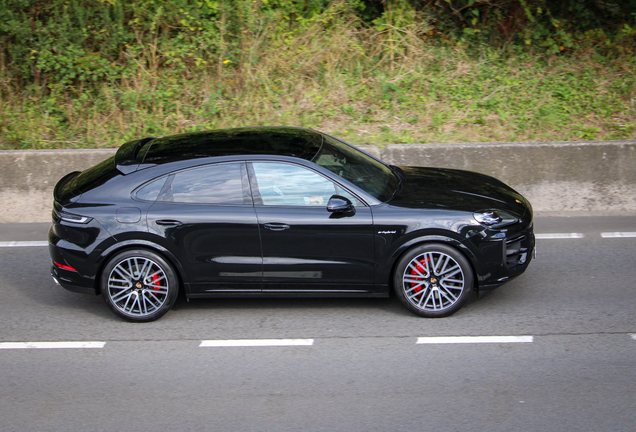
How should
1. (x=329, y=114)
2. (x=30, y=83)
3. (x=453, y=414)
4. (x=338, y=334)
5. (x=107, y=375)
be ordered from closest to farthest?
1. (x=453, y=414)
2. (x=107, y=375)
3. (x=338, y=334)
4. (x=329, y=114)
5. (x=30, y=83)

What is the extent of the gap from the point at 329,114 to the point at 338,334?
572 centimetres

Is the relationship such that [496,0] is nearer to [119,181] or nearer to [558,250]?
[558,250]

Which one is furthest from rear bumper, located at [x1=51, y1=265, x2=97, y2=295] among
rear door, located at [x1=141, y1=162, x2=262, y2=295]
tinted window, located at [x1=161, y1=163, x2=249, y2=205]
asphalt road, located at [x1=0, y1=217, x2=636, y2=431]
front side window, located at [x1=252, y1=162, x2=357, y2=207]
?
front side window, located at [x1=252, y1=162, x2=357, y2=207]

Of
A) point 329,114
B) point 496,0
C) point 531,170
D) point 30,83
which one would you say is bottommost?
point 531,170

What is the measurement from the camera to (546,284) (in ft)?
21.2

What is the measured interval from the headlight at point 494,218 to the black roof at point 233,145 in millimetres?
1566

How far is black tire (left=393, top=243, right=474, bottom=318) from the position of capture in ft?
18.5

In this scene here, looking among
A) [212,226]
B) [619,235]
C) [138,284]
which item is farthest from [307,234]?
[619,235]

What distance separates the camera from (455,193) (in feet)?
19.9

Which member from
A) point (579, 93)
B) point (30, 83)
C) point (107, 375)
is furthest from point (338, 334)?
point (30, 83)

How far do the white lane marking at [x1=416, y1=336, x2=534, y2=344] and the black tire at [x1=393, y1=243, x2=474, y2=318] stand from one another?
0.35 m

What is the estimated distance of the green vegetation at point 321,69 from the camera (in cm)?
1045

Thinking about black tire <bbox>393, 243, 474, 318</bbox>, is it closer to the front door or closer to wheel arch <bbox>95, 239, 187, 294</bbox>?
the front door

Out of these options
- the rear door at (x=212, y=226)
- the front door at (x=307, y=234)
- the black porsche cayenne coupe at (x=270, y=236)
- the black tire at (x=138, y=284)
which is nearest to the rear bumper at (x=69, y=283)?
the black porsche cayenne coupe at (x=270, y=236)
